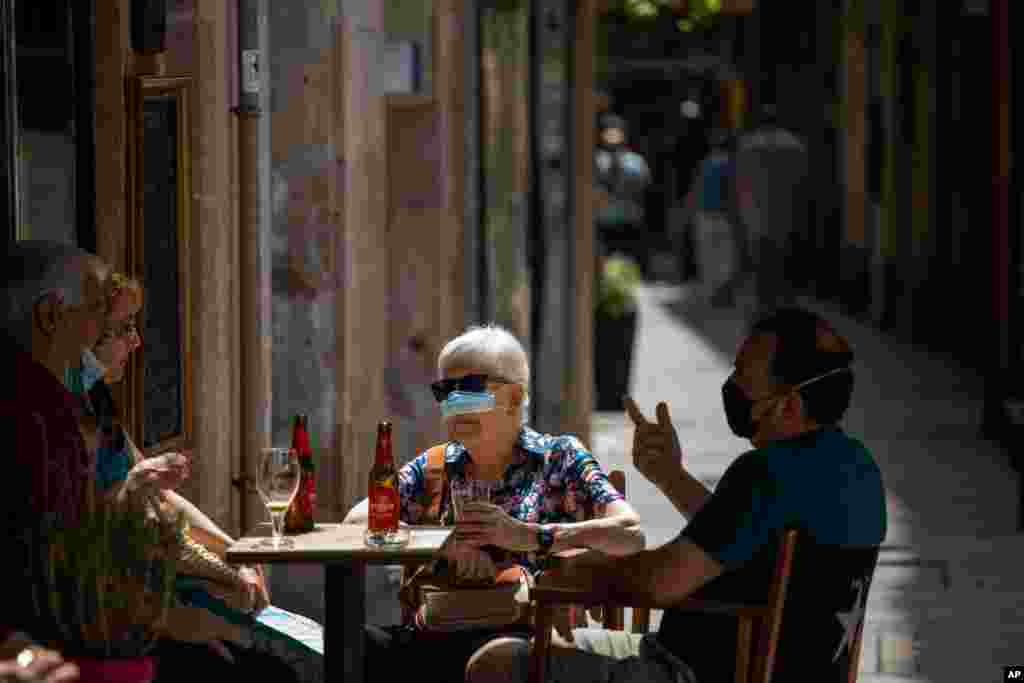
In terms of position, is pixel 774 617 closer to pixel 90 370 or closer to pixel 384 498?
pixel 384 498

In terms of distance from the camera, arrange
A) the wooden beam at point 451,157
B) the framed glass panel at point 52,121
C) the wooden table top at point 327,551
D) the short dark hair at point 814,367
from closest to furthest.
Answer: the short dark hair at point 814,367 → the wooden table top at point 327,551 → the framed glass panel at point 52,121 → the wooden beam at point 451,157

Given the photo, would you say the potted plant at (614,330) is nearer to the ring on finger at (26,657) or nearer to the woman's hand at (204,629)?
the woman's hand at (204,629)

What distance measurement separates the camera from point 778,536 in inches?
199

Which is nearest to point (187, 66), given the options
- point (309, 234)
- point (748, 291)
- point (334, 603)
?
point (309, 234)

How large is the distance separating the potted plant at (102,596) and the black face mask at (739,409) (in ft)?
4.55

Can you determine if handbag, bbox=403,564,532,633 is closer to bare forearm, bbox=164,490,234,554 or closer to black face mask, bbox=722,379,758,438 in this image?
bare forearm, bbox=164,490,234,554

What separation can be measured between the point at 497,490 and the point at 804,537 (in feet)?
3.92

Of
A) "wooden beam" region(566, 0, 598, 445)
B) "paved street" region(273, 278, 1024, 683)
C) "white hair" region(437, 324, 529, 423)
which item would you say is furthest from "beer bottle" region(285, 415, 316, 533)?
"wooden beam" region(566, 0, 598, 445)

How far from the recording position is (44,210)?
6.18m

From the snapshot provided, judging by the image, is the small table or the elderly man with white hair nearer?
the elderly man with white hair

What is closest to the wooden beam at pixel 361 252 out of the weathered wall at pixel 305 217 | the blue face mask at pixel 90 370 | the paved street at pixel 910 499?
the weathered wall at pixel 305 217

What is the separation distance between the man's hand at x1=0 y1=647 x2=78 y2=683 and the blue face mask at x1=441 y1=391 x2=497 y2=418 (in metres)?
2.14

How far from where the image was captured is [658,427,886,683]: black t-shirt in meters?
5.06

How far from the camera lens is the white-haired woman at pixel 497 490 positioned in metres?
5.81
